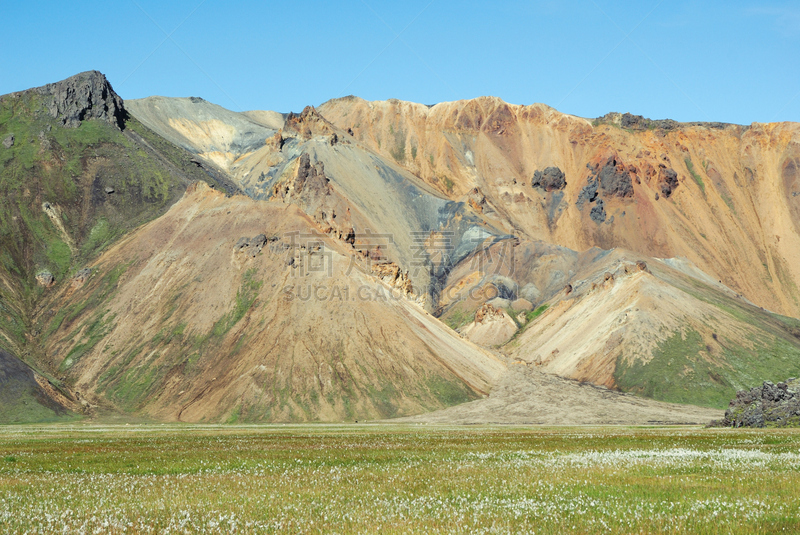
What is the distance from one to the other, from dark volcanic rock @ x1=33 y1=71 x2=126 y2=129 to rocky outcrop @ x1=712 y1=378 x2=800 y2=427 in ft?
544

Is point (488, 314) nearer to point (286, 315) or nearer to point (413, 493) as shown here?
point (286, 315)

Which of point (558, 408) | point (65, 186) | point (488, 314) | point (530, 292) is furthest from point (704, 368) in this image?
point (65, 186)

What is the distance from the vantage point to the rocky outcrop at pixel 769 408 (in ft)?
180

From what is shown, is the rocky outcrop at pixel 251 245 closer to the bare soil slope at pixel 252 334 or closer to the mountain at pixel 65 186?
the bare soil slope at pixel 252 334

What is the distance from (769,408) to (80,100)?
575ft

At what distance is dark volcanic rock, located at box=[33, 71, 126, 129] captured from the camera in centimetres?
17675

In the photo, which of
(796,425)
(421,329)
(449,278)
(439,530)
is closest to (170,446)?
→ (439,530)

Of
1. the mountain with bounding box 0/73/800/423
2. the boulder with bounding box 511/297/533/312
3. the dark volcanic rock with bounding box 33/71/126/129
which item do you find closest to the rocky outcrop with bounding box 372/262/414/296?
the mountain with bounding box 0/73/800/423

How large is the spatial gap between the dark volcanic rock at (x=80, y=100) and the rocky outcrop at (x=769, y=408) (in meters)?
166

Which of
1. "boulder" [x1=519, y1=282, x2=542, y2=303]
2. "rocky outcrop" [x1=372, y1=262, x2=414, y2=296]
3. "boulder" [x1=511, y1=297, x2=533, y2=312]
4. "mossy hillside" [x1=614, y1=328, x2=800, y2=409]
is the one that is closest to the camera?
"mossy hillside" [x1=614, y1=328, x2=800, y2=409]

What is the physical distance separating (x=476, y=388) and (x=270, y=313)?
34716 millimetres

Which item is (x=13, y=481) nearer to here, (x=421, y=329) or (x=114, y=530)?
(x=114, y=530)

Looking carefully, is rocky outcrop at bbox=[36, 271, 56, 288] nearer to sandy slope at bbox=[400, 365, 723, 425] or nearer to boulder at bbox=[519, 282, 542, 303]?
sandy slope at bbox=[400, 365, 723, 425]

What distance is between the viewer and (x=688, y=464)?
24672mm
